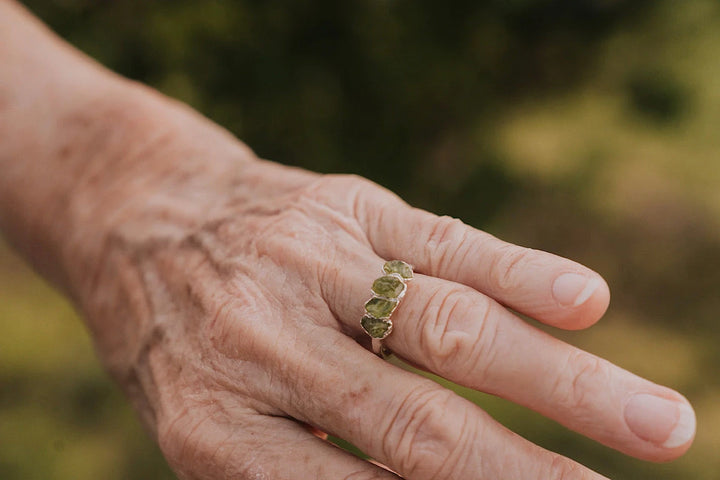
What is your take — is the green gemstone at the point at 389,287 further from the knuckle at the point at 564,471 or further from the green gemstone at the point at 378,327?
the knuckle at the point at 564,471

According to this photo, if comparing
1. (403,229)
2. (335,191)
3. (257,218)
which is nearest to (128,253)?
(257,218)

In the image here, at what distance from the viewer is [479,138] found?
2023 millimetres

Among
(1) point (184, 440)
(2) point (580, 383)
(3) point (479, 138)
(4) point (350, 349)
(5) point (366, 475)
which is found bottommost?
(1) point (184, 440)

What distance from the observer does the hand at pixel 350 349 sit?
838 mm

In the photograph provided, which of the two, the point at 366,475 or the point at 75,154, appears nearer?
the point at 366,475

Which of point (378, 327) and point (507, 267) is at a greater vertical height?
point (507, 267)

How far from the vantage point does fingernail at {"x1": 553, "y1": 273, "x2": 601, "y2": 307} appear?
84cm

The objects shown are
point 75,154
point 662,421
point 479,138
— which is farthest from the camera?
point 479,138

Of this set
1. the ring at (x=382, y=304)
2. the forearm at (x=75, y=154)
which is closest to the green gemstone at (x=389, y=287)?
the ring at (x=382, y=304)

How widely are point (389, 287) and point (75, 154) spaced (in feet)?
2.90

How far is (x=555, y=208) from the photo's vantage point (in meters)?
1.86

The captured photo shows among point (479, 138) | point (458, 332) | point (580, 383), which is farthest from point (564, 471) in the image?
point (479, 138)

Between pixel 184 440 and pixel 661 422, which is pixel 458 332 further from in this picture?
pixel 184 440

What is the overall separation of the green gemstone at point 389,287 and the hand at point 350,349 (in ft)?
0.06
